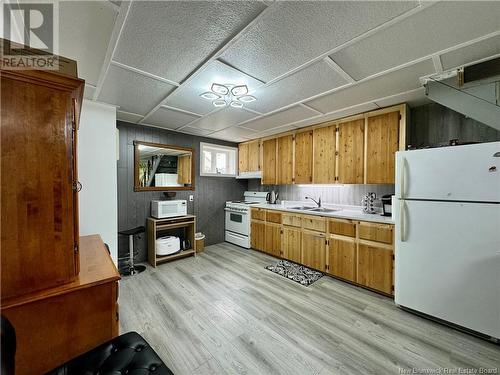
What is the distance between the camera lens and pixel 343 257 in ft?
9.53

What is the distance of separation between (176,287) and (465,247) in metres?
3.21

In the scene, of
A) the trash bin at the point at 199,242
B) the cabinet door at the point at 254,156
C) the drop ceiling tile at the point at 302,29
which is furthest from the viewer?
the cabinet door at the point at 254,156

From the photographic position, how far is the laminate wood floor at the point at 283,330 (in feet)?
5.23

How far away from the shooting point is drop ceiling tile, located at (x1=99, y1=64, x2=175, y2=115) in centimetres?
196

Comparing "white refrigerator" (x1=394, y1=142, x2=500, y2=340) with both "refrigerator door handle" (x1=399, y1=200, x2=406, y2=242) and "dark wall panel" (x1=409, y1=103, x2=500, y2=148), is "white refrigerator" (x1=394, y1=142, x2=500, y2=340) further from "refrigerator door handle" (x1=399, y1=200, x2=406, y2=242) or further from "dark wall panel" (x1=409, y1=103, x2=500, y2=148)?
"dark wall panel" (x1=409, y1=103, x2=500, y2=148)

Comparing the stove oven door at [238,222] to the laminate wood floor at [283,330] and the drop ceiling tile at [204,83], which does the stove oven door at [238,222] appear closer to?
the laminate wood floor at [283,330]

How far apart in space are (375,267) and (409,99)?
2.15 metres

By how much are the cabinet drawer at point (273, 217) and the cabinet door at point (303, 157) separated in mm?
736

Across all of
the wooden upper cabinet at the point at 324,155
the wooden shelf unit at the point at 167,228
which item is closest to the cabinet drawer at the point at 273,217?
the wooden upper cabinet at the point at 324,155

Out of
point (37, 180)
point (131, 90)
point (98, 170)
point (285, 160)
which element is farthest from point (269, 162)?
point (37, 180)

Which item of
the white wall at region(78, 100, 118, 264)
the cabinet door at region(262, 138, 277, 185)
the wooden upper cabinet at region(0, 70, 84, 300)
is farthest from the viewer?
the cabinet door at region(262, 138, 277, 185)

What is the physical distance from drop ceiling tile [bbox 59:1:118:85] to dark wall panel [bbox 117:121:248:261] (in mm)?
1917

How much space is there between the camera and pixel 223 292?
104 inches

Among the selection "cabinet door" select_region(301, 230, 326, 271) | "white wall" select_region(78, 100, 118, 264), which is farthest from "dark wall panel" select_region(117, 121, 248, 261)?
"cabinet door" select_region(301, 230, 326, 271)
